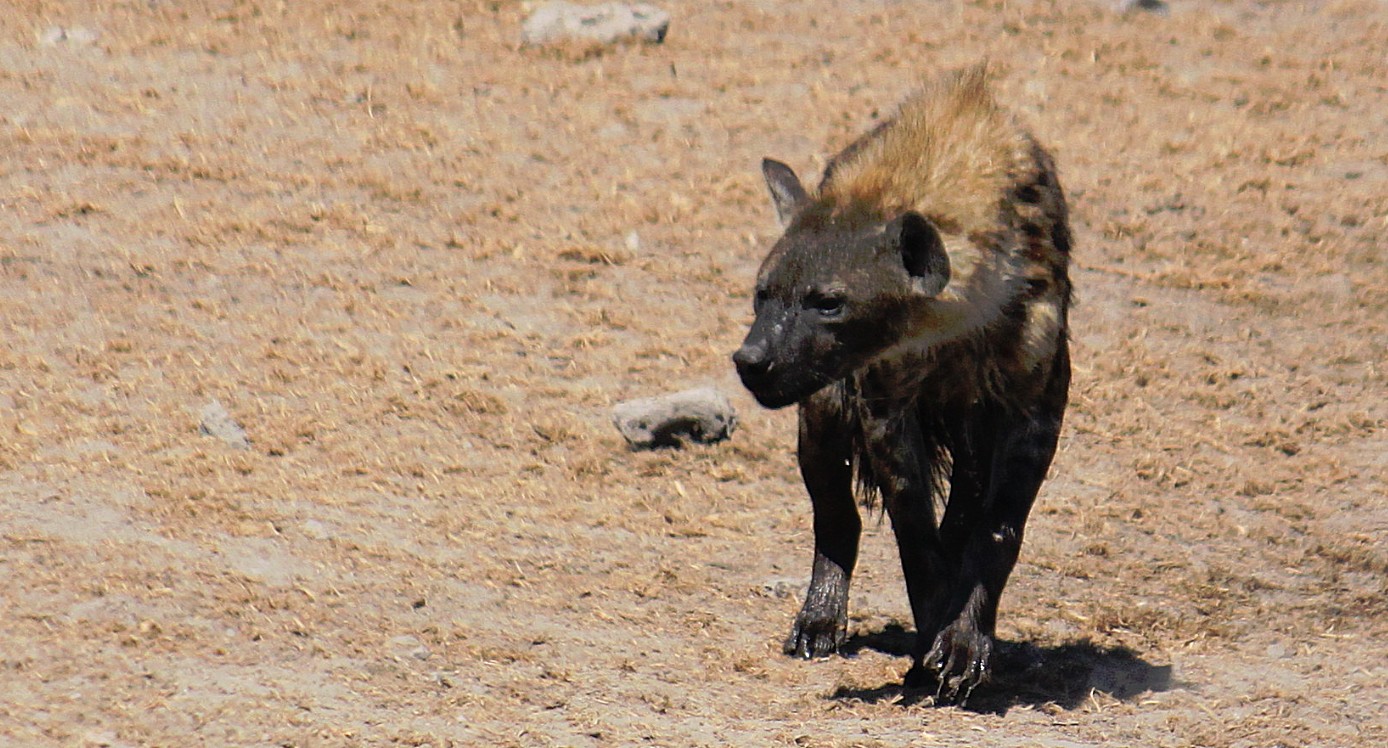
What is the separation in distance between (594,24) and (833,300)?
483cm

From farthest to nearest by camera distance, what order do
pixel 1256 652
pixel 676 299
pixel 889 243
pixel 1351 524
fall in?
pixel 676 299 < pixel 1351 524 < pixel 1256 652 < pixel 889 243

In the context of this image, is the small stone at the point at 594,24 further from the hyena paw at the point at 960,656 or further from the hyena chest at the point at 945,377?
the hyena paw at the point at 960,656

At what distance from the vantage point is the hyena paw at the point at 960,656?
400 centimetres

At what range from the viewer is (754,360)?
3814 mm

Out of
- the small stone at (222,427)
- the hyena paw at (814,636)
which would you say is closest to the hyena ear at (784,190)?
the hyena paw at (814,636)

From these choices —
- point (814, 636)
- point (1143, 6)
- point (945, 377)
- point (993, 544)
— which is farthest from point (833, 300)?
point (1143, 6)

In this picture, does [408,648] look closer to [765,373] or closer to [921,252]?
[765,373]

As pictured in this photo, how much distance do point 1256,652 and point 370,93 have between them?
15.5ft

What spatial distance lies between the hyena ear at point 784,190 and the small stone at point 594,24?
165 inches

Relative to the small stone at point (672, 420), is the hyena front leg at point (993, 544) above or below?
below

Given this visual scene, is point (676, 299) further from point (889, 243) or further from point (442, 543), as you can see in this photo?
point (889, 243)

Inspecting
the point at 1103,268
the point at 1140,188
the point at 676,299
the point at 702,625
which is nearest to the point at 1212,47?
the point at 1140,188

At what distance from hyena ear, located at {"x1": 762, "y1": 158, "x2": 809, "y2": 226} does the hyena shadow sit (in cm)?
113

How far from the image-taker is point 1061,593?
4922 mm
